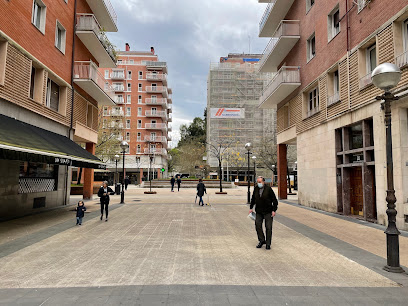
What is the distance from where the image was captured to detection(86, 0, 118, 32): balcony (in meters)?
18.2

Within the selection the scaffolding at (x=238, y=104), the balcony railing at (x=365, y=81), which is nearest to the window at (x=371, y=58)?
the balcony railing at (x=365, y=81)

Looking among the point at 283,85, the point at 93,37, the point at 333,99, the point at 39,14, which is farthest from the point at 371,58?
the point at 93,37

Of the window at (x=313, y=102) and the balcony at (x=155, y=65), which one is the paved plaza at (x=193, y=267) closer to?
the window at (x=313, y=102)

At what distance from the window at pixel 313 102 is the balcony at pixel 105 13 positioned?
14.3 metres

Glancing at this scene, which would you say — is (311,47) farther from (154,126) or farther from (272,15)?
(154,126)

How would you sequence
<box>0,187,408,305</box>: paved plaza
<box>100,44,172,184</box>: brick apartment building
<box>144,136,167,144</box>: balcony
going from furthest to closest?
1. <box>144,136,167,144</box>: balcony
2. <box>100,44,172,184</box>: brick apartment building
3. <box>0,187,408,305</box>: paved plaza

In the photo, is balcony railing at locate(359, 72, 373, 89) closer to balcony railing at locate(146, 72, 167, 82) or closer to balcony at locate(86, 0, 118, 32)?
balcony at locate(86, 0, 118, 32)

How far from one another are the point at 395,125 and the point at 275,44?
1145cm

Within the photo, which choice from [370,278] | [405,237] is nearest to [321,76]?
[405,237]

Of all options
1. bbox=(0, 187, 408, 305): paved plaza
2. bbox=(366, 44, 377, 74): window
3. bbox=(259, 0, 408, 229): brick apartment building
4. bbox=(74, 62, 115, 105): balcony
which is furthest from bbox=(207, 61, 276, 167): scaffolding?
bbox=(0, 187, 408, 305): paved plaza

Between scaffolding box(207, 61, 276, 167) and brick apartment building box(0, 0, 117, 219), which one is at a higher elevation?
scaffolding box(207, 61, 276, 167)

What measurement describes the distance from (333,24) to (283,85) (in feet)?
14.6

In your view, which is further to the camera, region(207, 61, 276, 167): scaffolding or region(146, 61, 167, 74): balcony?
region(146, 61, 167, 74): balcony

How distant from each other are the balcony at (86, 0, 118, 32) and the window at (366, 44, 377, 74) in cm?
1576
